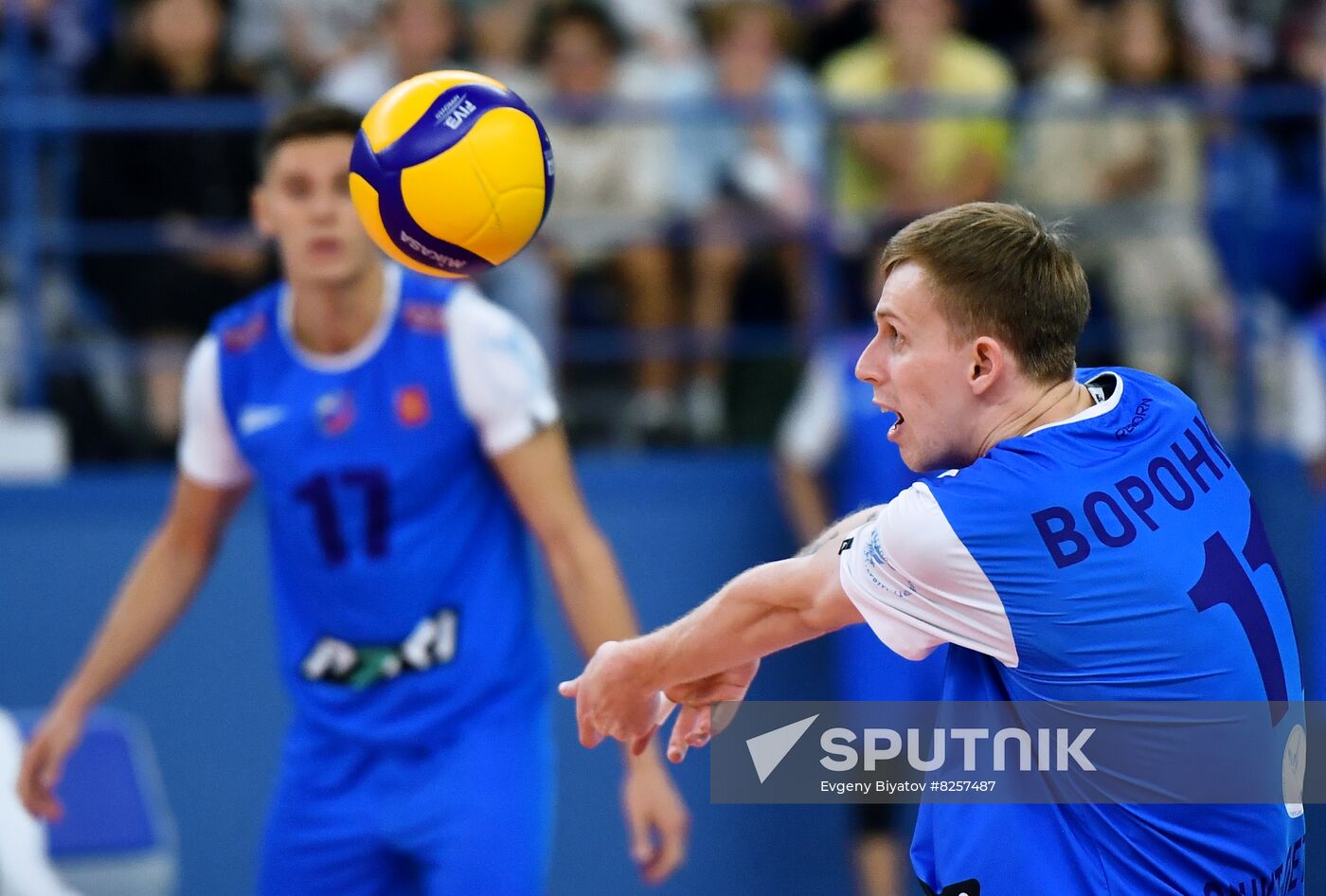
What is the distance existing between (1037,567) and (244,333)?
8.14ft

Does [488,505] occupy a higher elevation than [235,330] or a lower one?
lower

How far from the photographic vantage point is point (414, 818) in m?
4.08

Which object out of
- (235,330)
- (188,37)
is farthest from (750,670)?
(188,37)

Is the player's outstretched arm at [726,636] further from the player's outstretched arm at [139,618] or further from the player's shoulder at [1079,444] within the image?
the player's outstretched arm at [139,618]

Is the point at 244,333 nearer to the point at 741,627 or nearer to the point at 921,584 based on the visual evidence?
the point at 741,627

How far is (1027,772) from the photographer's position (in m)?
2.81

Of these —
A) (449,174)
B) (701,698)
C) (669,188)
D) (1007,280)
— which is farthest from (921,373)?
(669,188)

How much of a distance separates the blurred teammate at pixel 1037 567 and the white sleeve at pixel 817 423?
410 cm

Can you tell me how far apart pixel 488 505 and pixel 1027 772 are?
6.31ft

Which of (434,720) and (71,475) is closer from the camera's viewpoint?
(434,720)

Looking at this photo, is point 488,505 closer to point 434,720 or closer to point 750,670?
point 434,720

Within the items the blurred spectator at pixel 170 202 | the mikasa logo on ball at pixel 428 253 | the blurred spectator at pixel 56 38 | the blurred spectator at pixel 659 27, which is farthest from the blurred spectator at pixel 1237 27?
the mikasa logo on ball at pixel 428 253

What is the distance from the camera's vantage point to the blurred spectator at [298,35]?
824 centimetres

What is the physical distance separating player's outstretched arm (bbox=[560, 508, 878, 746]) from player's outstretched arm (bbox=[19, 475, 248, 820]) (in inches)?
69.1
